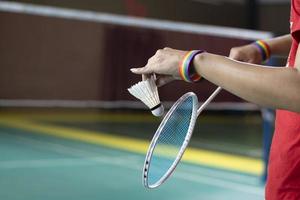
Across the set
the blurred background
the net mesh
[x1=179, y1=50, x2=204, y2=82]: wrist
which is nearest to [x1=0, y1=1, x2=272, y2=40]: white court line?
the blurred background

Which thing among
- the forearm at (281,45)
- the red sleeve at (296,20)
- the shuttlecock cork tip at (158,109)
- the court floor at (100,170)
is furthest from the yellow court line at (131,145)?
the red sleeve at (296,20)

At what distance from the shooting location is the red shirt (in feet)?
5.33

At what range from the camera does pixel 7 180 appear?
5.29 m

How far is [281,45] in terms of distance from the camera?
6.98 feet

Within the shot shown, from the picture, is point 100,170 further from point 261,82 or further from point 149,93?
point 261,82

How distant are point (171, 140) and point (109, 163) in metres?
4.89

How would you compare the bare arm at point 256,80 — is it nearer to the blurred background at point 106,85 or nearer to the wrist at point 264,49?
the wrist at point 264,49

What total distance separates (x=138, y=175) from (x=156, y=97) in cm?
436

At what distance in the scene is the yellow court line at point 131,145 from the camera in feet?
22.3

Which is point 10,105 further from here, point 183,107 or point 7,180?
point 183,107

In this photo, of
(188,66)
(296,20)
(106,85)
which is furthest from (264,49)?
(106,85)

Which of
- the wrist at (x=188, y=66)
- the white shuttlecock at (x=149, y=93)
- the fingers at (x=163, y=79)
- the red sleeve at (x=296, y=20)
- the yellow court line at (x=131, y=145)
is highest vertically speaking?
the red sleeve at (x=296, y=20)

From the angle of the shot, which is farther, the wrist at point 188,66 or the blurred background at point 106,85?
the blurred background at point 106,85

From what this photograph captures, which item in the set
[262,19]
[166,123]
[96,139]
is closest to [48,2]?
[96,139]
